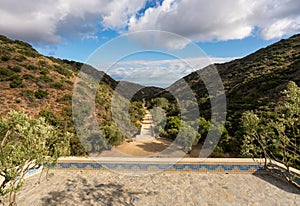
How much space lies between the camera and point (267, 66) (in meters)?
30.1

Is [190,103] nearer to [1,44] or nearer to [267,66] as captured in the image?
[267,66]

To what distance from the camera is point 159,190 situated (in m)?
5.53

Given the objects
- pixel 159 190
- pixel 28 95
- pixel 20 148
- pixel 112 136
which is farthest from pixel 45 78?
pixel 20 148

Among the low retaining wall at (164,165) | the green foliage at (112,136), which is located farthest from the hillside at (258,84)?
the green foliage at (112,136)

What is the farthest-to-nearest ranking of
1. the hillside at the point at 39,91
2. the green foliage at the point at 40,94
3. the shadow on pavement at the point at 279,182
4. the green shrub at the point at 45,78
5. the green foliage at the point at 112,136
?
the green shrub at the point at 45,78 < the green foliage at the point at 40,94 < the hillside at the point at 39,91 < the green foliage at the point at 112,136 < the shadow on pavement at the point at 279,182

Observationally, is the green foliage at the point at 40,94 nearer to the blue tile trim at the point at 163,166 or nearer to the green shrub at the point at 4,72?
the green shrub at the point at 4,72

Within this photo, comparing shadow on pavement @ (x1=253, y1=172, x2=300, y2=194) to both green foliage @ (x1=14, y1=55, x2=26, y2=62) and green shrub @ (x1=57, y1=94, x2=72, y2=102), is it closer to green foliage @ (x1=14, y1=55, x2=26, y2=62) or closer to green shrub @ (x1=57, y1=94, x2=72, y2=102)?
green shrub @ (x1=57, y1=94, x2=72, y2=102)

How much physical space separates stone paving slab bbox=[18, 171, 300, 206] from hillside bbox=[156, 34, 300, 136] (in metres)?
8.22

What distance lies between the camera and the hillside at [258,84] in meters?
17.4

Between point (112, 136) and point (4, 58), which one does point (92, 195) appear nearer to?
point (112, 136)

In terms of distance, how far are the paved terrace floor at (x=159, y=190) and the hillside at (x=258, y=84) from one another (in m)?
8.22

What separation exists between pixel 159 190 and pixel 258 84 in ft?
71.8

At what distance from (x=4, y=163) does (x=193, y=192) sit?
4535 millimetres

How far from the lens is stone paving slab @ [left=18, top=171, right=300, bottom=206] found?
496 cm
